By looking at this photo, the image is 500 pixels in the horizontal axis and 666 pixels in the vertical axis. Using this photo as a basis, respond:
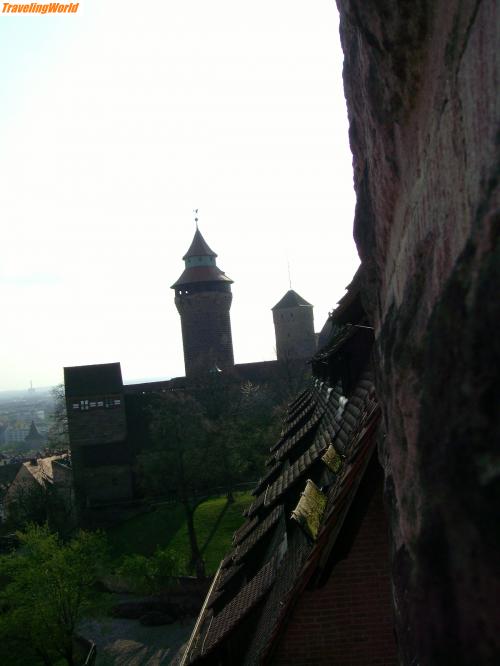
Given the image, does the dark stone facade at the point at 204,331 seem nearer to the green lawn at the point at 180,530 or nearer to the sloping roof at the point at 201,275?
the sloping roof at the point at 201,275

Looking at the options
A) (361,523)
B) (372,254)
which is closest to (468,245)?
(372,254)

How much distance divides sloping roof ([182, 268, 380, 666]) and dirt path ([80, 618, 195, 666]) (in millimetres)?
8530

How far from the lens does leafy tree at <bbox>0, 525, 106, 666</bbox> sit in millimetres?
16156

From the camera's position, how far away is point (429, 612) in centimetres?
197

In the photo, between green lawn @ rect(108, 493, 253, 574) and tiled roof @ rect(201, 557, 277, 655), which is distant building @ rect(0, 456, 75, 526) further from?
tiled roof @ rect(201, 557, 277, 655)

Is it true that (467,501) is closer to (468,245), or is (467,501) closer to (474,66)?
(468,245)

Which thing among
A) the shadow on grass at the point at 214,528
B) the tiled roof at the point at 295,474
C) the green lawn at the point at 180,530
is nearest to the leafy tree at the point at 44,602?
the green lawn at the point at 180,530

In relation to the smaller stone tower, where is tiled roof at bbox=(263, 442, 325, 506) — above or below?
below

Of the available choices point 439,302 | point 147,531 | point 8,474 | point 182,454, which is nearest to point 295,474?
point 439,302

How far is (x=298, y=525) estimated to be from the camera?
4.81m

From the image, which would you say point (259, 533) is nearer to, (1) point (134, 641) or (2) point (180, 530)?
(1) point (134, 641)

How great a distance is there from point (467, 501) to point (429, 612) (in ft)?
1.65

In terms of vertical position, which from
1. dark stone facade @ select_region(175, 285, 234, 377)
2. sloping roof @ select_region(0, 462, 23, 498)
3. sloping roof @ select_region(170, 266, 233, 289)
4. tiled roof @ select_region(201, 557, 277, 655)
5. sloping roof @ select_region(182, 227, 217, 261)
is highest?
sloping roof @ select_region(182, 227, 217, 261)

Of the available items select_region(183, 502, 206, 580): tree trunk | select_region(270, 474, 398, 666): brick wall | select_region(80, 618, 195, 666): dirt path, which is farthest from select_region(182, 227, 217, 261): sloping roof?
select_region(270, 474, 398, 666): brick wall
